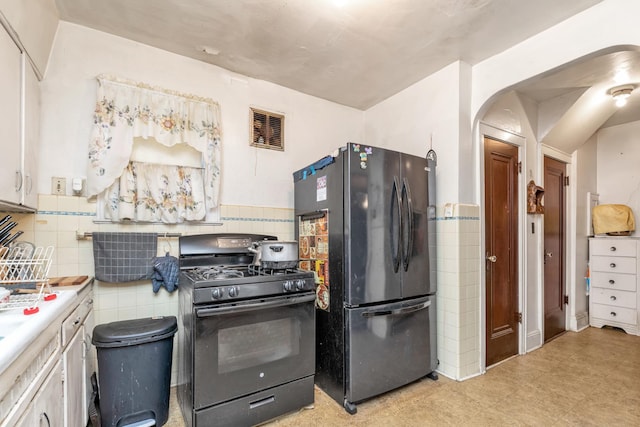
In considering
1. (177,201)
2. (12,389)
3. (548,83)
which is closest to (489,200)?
(548,83)

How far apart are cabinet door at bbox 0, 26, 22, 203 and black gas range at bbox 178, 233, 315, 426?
0.97 m

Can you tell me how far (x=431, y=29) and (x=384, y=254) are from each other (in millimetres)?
1628

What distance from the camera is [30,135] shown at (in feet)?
5.72

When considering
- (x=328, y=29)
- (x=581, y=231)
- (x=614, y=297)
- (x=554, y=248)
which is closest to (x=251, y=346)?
(x=328, y=29)

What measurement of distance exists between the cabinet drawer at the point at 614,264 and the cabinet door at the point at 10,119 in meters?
5.70

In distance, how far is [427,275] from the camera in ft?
7.95

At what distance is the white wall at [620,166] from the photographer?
397 centimetres

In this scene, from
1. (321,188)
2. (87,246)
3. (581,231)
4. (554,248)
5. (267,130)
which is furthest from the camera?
(581,231)

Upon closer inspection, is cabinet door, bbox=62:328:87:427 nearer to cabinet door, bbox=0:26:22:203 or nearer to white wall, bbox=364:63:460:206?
cabinet door, bbox=0:26:22:203

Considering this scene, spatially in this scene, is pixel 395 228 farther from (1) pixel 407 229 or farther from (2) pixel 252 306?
(2) pixel 252 306

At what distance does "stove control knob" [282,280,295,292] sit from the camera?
193cm

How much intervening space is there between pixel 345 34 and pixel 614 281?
14.4ft

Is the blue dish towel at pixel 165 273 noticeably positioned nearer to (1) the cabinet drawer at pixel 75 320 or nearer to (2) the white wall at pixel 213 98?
(1) the cabinet drawer at pixel 75 320

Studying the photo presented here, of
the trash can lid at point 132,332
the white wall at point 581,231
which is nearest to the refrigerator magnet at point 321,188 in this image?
the trash can lid at point 132,332
